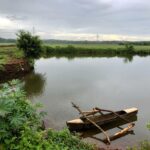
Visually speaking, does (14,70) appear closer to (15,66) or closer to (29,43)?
(15,66)

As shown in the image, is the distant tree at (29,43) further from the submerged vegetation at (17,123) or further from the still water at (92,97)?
the submerged vegetation at (17,123)

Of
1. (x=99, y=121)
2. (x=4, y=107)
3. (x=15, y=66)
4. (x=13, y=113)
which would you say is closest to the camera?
(x=4, y=107)

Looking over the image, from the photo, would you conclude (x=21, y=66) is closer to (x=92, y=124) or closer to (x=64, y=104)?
(x=64, y=104)

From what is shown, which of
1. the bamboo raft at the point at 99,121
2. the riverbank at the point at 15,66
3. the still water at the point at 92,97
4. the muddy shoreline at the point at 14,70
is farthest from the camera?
the riverbank at the point at 15,66

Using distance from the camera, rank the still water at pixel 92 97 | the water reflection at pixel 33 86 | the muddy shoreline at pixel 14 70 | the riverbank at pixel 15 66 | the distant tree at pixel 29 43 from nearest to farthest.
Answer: the still water at pixel 92 97, the water reflection at pixel 33 86, the muddy shoreline at pixel 14 70, the riverbank at pixel 15 66, the distant tree at pixel 29 43

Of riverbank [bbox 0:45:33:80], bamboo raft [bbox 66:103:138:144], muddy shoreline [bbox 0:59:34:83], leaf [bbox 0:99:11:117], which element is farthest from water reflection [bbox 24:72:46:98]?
leaf [bbox 0:99:11:117]

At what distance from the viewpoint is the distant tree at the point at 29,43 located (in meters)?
28.4

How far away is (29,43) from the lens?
28484 millimetres

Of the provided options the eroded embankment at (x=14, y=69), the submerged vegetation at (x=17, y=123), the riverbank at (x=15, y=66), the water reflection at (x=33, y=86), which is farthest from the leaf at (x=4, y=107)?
the eroded embankment at (x=14, y=69)

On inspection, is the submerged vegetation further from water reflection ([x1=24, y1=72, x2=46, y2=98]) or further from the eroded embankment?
the eroded embankment

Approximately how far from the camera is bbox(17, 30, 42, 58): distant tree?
93.0 ft

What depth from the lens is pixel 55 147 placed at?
5543mm

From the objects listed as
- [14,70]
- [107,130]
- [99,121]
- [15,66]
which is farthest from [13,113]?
[15,66]

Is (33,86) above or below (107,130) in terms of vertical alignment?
above
